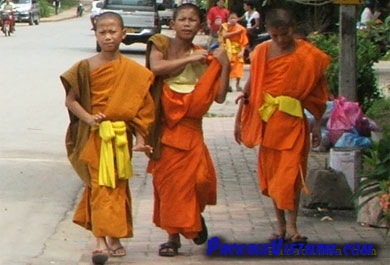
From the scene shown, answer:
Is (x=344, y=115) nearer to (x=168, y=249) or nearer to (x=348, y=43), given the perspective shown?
(x=348, y=43)

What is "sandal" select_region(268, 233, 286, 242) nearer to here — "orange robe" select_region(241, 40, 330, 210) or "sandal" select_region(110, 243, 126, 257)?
"orange robe" select_region(241, 40, 330, 210)

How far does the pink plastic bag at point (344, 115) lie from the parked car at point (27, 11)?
47461 millimetres

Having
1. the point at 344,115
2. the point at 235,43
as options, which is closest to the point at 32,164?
the point at 344,115

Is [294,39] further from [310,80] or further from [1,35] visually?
[1,35]

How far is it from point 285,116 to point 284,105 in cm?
8

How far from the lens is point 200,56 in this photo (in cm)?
726

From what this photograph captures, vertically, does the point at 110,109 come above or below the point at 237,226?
above

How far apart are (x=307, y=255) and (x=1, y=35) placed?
39.3m

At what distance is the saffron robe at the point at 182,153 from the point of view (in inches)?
289

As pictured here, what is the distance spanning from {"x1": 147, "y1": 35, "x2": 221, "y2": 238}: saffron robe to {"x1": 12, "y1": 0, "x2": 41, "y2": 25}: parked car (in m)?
50.9

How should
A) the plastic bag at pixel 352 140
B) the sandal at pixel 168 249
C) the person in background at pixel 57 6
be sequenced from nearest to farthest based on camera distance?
the sandal at pixel 168 249 < the plastic bag at pixel 352 140 < the person in background at pixel 57 6

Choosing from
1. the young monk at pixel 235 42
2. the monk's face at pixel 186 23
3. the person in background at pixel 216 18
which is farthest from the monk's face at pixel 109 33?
the person in background at pixel 216 18

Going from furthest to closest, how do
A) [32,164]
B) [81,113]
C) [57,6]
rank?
[57,6]
[32,164]
[81,113]

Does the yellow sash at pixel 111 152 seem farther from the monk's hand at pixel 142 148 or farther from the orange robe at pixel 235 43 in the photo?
the orange robe at pixel 235 43
